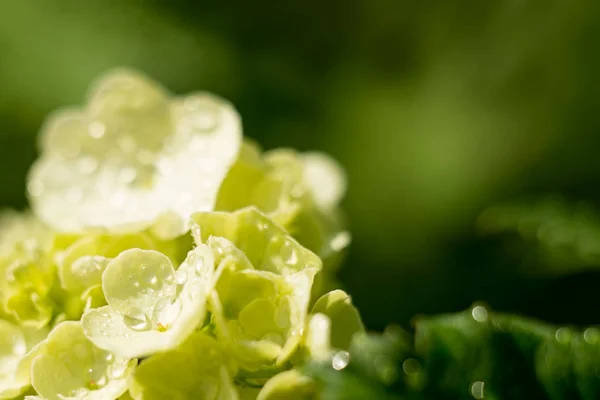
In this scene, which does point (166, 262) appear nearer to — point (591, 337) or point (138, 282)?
point (138, 282)

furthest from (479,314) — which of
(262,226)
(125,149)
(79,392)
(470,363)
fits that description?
(125,149)

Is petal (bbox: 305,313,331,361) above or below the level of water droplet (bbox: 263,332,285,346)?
above

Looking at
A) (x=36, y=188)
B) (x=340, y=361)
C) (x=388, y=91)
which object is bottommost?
(x=388, y=91)

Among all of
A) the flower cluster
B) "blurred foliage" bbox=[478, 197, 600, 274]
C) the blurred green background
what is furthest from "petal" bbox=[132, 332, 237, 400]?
the blurred green background

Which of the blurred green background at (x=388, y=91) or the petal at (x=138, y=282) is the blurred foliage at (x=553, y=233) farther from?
the petal at (x=138, y=282)

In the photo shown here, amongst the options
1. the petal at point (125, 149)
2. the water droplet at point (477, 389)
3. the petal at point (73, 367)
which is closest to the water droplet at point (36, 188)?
the petal at point (125, 149)

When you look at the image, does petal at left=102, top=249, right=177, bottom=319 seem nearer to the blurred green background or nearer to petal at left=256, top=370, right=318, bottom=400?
petal at left=256, top=370, right=318, bottom=400
